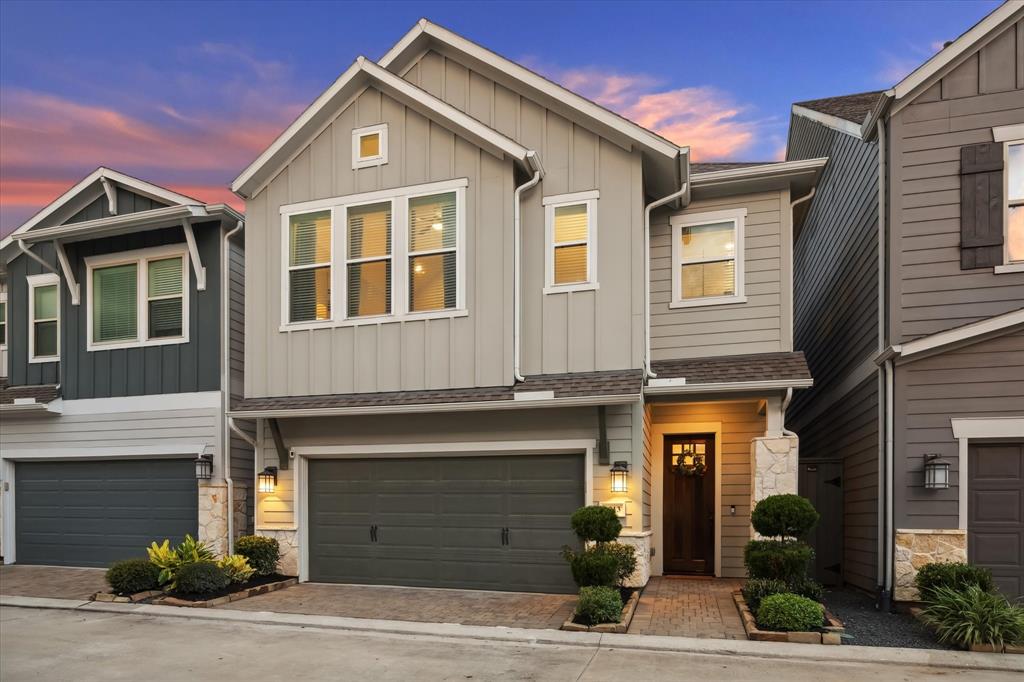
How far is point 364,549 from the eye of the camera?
10867mm

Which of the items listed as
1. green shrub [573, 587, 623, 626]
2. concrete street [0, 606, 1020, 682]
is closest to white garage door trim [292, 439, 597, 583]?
green shrub [573, 587, 623, 626]

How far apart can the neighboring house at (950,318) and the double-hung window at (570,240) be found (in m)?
3.80

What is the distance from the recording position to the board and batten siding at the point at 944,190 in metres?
8.64

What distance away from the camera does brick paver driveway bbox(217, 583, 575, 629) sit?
27.8ft

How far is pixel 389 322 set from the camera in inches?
412

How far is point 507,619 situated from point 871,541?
4.89 meters

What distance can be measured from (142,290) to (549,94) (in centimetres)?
765

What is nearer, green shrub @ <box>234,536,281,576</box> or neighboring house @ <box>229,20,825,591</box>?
neighboring house @ <box>229,20,825,591</box>

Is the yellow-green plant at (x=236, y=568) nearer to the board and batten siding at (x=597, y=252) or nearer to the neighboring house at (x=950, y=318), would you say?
the board and batten siding at (x=597, y=252)

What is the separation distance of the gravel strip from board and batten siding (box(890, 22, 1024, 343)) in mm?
3271

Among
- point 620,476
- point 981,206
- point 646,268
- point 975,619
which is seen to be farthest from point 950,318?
point 620,476

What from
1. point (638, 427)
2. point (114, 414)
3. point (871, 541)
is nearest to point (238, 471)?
point (114, 414)

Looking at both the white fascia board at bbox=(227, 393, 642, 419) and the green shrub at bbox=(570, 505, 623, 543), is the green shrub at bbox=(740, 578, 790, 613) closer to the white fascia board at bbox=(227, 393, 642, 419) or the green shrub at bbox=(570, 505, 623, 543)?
the green shrub at bbox=(570, 505, 623, 543)

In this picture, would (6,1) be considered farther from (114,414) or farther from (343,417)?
(343,417)
